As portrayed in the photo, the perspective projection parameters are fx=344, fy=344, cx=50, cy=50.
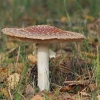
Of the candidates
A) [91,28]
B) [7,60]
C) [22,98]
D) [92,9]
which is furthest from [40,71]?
[92,9]

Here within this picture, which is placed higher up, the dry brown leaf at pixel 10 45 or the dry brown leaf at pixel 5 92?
the dry brown leaf at pixel 10 45

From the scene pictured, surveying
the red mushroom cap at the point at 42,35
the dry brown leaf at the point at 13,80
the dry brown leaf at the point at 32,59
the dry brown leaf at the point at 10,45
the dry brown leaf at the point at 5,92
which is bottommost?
the dry brown leaf at the point at 5,92

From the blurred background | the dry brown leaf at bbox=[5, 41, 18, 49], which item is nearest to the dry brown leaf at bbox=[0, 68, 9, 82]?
the dry brown leaf at bbox=[5, 41, 18, 49]

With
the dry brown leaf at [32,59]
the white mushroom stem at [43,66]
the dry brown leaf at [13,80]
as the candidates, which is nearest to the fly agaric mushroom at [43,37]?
A: the white mushroom stem at [43,66]

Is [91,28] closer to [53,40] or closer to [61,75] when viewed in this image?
[61,75]

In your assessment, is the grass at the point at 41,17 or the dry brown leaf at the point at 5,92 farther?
the grass at the point at 41,17

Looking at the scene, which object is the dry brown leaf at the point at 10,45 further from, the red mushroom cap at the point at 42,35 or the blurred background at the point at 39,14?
the red mushroom cap at the point at 42,35
